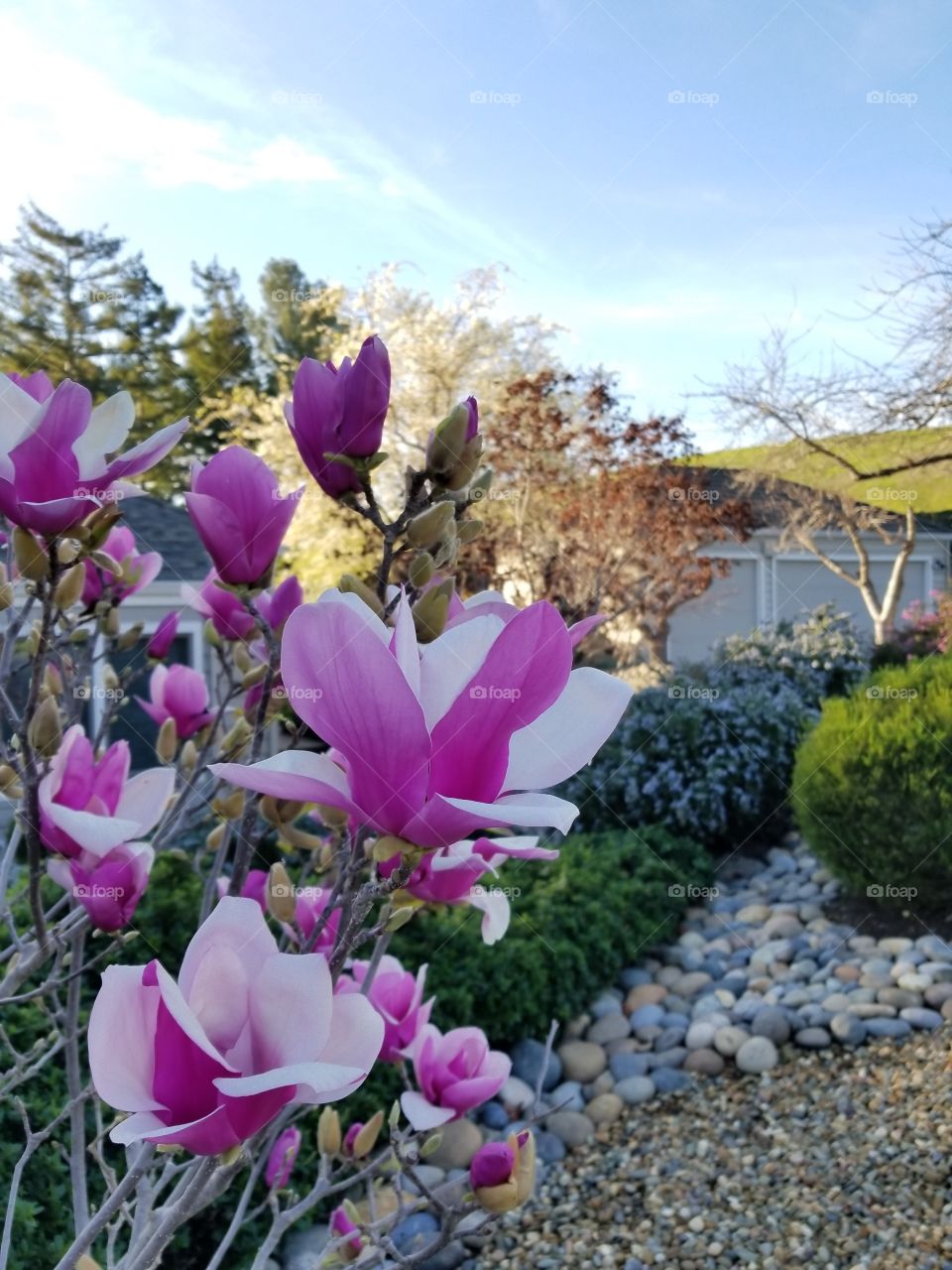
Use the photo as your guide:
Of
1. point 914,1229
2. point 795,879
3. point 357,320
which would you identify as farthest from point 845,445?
point 914,1229

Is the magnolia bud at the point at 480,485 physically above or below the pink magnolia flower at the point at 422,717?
above

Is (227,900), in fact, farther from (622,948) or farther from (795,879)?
(795,879)

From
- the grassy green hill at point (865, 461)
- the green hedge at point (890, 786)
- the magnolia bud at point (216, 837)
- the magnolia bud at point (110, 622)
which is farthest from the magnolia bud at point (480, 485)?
the grassy green hill at point (865, 461)

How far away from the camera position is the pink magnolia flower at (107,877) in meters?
0.90

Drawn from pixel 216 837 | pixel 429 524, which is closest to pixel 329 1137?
pixel 216 837

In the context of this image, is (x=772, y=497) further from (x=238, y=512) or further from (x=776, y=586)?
(x=238, y=512)

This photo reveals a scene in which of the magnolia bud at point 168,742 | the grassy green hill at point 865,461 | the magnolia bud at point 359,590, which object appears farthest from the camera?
the grassy green hill at point 865,461

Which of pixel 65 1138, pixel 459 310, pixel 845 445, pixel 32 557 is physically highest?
pixel 459 310

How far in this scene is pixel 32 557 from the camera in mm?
788

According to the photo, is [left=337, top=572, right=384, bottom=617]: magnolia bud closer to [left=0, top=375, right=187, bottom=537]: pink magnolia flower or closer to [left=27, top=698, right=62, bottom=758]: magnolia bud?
[left=0, top=375, right=187, bottom=537]: pink magnolia flower

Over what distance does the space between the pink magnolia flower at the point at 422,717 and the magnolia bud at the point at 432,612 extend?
0.11m

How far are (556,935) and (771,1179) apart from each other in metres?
1.20

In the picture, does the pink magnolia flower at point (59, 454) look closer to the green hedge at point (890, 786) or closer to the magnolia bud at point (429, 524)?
the magnolia bud at point (429, 524)

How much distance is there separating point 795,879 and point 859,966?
1.11 m
